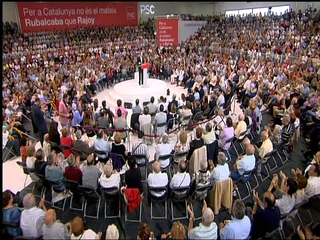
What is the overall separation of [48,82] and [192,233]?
32.4 ft

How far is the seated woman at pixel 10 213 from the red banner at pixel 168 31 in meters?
12.4

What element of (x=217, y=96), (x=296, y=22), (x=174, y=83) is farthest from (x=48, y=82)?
(x=296, y=22)

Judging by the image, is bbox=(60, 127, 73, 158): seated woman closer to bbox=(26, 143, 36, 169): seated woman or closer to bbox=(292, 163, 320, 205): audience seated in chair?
bbox=(26, 143, 36, 169): seated woman

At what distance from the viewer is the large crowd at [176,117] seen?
146 inches

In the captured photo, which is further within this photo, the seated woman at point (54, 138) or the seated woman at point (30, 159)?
the seated woman at point (54, 138)

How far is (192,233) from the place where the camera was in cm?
326

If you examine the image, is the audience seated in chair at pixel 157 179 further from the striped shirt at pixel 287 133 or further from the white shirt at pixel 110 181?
the striped shirt at pixel 287 133

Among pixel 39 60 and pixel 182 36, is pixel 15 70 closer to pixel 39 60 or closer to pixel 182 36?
pixel 39 60

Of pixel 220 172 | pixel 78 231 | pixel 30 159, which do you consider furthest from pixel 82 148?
pixel 220 172

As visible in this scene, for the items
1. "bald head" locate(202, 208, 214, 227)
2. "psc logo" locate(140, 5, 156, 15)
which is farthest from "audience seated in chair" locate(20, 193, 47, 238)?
"psc logo" locate(140, 5, 156, 15)

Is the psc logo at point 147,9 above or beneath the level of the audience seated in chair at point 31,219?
above

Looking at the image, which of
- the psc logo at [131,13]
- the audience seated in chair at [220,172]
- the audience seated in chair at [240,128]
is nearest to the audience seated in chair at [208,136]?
the audience seated in chair at [240,128]

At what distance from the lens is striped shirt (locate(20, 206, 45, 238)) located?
340cm

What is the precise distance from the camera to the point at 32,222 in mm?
3398
